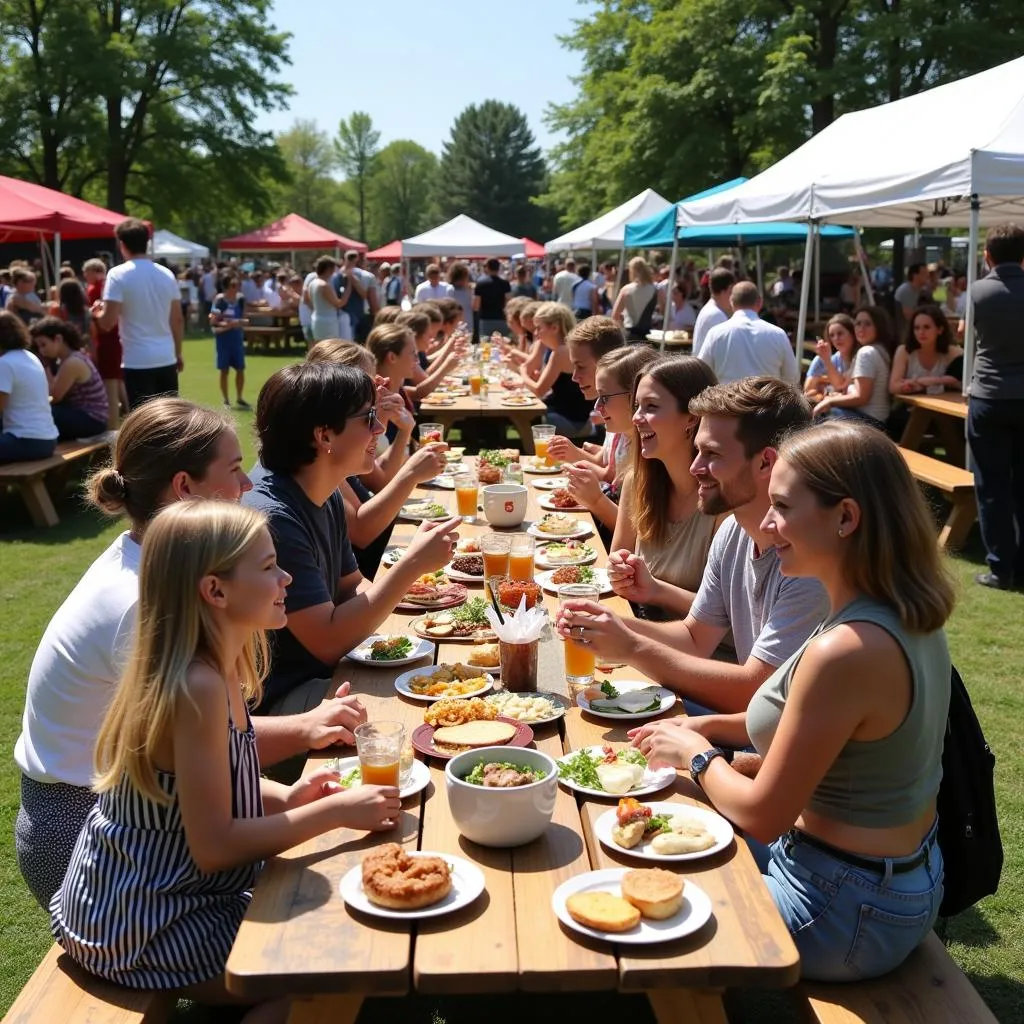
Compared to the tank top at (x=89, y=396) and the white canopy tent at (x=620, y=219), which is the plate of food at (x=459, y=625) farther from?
the white canopy tent at (x=620, y=219)

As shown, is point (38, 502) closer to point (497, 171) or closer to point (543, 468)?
point (543, 468)

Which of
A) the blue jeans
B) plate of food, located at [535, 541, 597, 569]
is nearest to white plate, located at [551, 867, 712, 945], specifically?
the blue jeans

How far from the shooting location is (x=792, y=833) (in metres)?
2.22

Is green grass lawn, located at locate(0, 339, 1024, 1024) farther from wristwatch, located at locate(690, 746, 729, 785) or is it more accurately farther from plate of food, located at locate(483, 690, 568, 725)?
plate of food, located at locate(483, 690, 568, 725)

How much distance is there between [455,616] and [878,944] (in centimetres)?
153

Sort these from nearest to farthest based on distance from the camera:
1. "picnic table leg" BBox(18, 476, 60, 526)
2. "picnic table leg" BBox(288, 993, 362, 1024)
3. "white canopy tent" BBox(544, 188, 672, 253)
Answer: "picnic table leg" BBox(288, 993, 362, 1024) < "picnic table leg" BBox(18, 476, 60, 526) < "white canopy tent" BBox(544, 188, 672, 253)

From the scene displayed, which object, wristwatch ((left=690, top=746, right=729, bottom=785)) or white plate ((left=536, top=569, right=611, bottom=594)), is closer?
wristwatch ((left=690, top=746, right=729, bottom=785))

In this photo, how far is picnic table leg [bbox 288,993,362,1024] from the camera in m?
1.85

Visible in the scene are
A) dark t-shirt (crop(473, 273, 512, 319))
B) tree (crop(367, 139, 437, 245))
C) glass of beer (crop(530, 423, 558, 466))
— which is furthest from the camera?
tree (crop(367, 139, 437, 245))

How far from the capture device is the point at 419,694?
2.61 m

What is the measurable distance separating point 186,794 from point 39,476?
690cm

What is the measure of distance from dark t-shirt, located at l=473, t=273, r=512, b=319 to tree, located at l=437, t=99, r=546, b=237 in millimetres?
50456

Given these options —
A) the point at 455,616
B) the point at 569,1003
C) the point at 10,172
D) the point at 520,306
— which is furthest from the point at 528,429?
the point at 10,172

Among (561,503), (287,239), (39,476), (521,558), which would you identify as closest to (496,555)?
(521,558)
